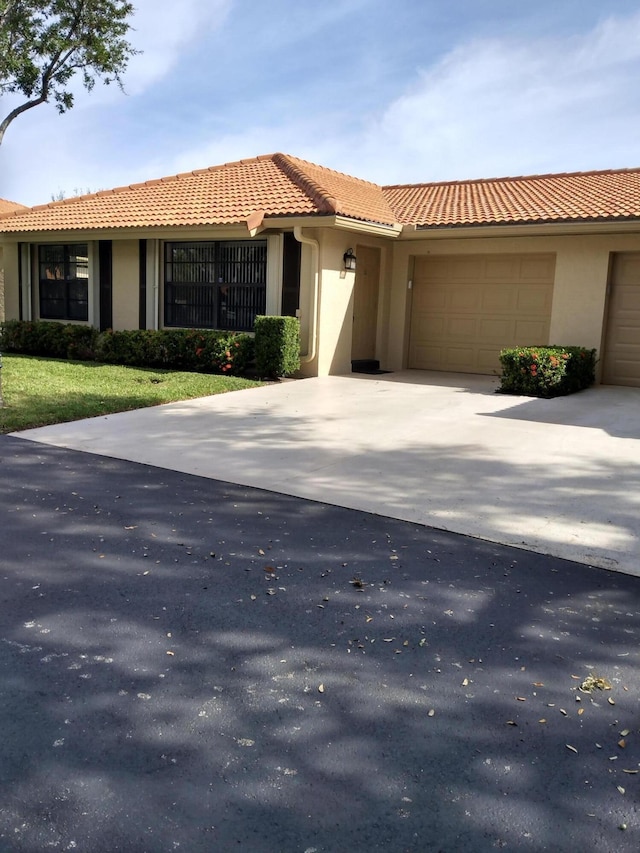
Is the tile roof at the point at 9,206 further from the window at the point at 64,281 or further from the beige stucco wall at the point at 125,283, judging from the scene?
the beige stucco wall at the point at 125,283

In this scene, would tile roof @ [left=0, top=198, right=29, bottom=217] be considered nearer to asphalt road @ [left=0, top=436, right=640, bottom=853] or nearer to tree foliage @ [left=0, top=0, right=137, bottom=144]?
tree foliage @ [left=0, top=0, right=137, bottom=144]

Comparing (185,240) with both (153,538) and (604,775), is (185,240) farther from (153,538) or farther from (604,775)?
(604,775)

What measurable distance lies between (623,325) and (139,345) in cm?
891

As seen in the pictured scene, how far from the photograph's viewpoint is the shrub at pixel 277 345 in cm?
1209

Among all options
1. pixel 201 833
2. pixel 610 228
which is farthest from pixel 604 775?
pixel 610 228

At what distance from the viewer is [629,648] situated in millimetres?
3160

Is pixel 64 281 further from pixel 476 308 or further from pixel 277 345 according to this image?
pixel 476 308

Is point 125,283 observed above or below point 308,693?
above

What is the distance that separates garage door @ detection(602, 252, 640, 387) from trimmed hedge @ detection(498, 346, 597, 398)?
4.87ft

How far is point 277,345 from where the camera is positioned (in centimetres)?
1210

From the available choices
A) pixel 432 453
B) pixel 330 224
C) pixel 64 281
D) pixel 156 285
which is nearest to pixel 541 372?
pixel 330 224

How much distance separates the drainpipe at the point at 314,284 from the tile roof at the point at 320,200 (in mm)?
420

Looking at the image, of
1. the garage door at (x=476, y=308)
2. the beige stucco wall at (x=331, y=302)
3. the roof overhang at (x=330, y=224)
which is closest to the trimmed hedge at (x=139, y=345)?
the beige stucco wall at (x=331, y=302)

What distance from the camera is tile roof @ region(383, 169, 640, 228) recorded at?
476 inches
